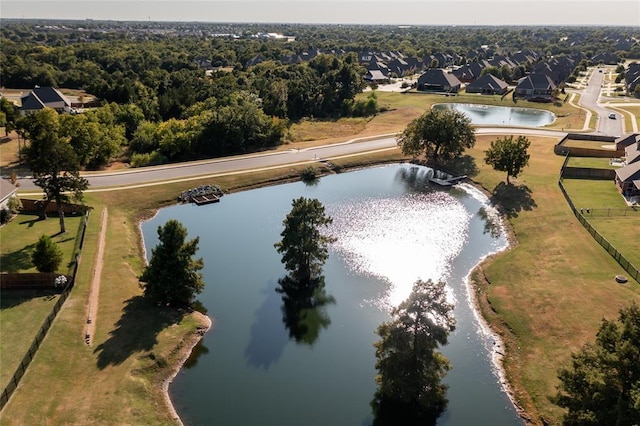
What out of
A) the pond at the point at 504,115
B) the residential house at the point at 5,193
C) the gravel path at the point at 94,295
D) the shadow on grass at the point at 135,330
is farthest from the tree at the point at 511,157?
the residential house at the point at 5,193

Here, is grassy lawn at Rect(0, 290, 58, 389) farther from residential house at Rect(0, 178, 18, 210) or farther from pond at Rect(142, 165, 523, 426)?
residential house at Rect(0, 178, 18, 210)

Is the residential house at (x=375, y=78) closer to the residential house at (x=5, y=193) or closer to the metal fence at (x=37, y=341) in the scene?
the residential house at (x=5, y=193)

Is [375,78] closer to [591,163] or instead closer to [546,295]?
[591,163]

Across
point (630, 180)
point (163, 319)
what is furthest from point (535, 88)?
point (163, 319)

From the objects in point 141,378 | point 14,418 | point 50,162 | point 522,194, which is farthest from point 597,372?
point 50,162

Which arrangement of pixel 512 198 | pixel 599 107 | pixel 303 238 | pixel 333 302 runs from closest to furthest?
pixel 333 302 → pixel 303 238 → pixel 512 198 → pixel 599 107

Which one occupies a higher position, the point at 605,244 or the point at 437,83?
the point at 437,83

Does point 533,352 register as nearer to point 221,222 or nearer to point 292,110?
point 221,222

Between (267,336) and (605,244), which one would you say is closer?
(267,336)
